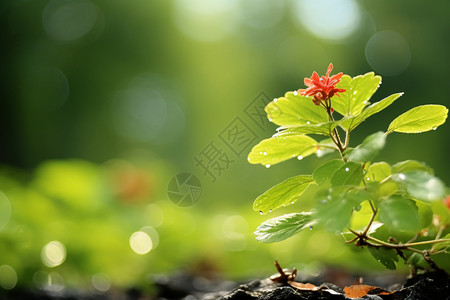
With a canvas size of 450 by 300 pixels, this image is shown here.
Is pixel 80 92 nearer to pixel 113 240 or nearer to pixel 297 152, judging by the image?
pixel 113 240

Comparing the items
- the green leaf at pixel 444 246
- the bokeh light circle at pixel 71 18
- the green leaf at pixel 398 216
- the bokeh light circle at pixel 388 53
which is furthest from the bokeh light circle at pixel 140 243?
the bokeh light circle at pixel 71 18

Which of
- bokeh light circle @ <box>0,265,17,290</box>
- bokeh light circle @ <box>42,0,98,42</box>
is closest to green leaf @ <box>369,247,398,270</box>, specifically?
bokeh light circle @ <box>0,265,17,290</box>

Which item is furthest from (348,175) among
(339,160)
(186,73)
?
(186,73)

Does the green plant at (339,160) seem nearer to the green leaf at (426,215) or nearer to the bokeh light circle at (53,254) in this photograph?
the green leaf at (426,215)

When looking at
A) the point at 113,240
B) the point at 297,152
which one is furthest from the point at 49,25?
the point at 297,152

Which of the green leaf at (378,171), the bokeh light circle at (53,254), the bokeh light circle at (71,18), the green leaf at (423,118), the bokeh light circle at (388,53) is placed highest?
the bokeh light circle at (71,18)

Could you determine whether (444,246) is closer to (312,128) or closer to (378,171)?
(378,171)

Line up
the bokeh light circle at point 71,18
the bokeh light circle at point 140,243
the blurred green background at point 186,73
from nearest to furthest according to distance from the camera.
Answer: the bokeh light circle at point 140,243, the blurred green background at point 186,73, the bokeh light circle at point 71,18
